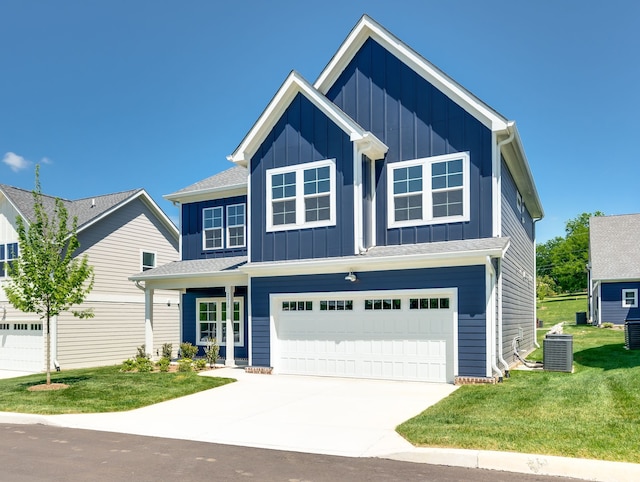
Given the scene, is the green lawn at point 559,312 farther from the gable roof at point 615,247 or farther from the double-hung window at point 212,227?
the double-hung window at point 212,227

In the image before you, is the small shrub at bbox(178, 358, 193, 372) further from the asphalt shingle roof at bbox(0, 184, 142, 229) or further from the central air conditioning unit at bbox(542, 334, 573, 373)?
the central air conditioning unit at bbox(542, 334, 573, 373)

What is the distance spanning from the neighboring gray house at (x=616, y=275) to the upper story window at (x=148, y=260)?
26.0 meters

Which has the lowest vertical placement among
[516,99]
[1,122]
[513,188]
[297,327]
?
[297,327]

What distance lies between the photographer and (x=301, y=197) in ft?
50.4

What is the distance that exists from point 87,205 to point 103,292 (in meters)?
4.61

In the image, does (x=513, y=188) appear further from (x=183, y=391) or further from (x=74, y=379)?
(x=74, y=379)

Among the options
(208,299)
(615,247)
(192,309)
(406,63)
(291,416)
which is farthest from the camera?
(615,247)

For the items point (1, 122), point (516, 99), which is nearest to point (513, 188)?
point (516, 99)

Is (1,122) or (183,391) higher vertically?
(1,122)

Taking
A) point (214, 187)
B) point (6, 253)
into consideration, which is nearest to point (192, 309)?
point (214, 187)

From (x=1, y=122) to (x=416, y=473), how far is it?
39.3 meters

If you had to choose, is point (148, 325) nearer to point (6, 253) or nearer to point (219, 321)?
point (219, 321)

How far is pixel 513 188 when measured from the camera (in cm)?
1717

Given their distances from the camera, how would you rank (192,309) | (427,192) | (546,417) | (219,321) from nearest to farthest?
(546,417), (427,192), (219,321), (192,309)
